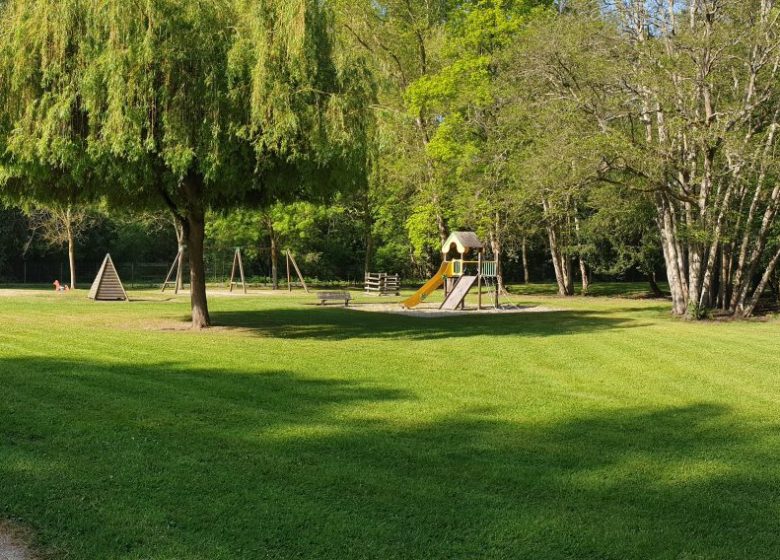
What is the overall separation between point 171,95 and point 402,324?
8725mm

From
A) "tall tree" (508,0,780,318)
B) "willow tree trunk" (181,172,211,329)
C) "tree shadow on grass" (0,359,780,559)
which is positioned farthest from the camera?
"tall tree" (508,0,780,318)

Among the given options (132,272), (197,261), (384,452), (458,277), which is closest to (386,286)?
(458,277)

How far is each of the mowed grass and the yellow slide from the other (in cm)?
1291

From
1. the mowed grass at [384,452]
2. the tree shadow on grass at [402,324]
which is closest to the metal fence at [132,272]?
the tree shadow on grass at [402,324]

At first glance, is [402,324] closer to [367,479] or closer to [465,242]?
[465,242]

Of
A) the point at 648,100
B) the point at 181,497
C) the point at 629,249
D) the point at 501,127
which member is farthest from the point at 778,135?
the point at 181,497

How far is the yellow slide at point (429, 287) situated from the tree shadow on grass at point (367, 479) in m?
18.3

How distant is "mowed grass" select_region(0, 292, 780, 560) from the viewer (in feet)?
16.2

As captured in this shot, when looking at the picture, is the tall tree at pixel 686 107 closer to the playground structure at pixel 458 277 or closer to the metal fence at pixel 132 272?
the playground structure at pixel 458 277

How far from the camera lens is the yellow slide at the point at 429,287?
27.7 m

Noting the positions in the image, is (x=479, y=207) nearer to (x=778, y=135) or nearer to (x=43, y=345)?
(x=778, y=135)

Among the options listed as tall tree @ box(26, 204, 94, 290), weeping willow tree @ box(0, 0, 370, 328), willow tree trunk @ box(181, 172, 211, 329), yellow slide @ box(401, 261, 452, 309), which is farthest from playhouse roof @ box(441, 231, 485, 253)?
tall tree @ box(26, 204, 94, 290)

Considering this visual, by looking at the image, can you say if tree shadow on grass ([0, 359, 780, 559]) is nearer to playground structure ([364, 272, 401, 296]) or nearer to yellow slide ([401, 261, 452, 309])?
yellow slide ([401, 261, 452, 309])

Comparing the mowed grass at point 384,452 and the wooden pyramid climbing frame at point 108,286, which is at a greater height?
the wooden pyramid climbing frame at point 108,286
